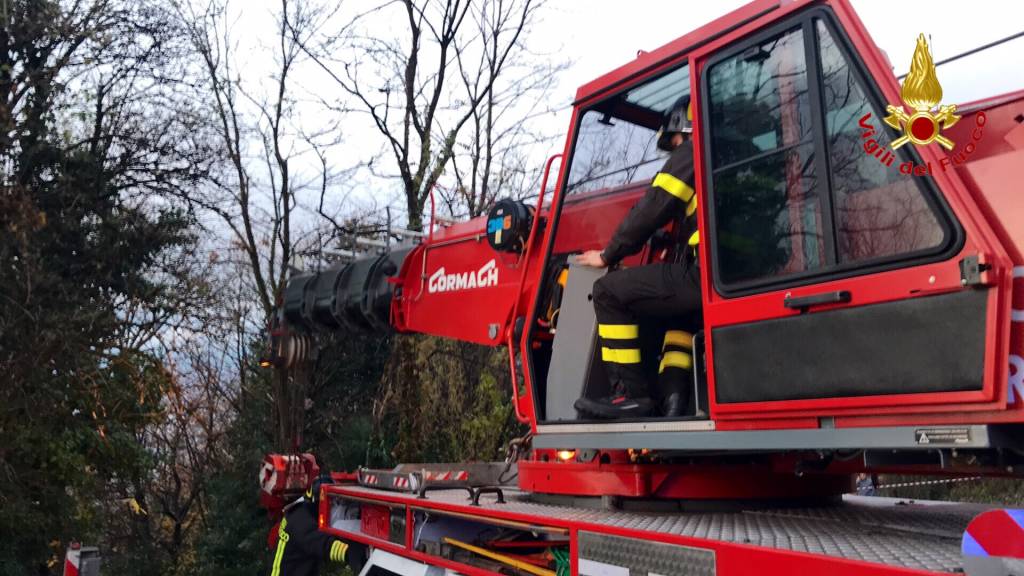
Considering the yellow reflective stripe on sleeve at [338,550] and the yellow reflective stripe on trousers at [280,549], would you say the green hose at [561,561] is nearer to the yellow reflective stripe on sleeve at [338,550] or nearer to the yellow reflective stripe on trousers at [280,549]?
the yellow reflective stripe on sleeve at [338,550]

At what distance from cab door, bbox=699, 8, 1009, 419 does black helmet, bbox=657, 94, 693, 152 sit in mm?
277

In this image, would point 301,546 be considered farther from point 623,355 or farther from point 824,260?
point 824,260

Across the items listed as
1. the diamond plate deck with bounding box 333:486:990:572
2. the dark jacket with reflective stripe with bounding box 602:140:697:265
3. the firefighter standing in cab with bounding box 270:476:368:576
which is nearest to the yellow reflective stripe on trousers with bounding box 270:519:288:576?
the firefighter standing in cab with bounding box 270:476:368:576

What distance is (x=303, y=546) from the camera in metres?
6.48

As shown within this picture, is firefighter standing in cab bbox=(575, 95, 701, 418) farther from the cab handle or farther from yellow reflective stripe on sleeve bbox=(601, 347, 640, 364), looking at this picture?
the cab handle

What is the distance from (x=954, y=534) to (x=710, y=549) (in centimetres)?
93

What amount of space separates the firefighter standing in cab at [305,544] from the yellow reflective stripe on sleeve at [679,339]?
319 cm

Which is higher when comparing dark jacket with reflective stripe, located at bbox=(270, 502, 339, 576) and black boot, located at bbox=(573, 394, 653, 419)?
black boot, located at bbox=(573, 394, 653, 419)

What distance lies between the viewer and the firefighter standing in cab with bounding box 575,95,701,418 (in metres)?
3.79

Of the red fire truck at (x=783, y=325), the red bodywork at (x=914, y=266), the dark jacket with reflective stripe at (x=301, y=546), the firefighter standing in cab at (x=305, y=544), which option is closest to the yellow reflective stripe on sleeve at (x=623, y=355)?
the red fire truck at (x=783, y=325)

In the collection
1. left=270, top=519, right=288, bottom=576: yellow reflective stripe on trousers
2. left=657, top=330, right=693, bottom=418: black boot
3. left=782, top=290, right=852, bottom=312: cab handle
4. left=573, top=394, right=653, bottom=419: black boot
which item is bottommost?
left=270, top=519, right=288, bottom=576: yellow reflective stripe on trousers

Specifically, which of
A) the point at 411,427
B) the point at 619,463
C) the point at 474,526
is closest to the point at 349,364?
the point at 411,427

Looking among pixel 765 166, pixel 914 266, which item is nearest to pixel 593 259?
pixel 765 166

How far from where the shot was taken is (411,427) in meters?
11.9
